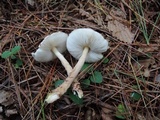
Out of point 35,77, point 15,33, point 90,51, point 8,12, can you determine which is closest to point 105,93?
point 90,51

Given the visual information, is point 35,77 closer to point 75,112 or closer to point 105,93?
point 75,112

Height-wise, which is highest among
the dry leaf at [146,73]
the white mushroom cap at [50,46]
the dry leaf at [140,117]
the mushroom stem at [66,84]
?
the white mushroom cap at [50,46]

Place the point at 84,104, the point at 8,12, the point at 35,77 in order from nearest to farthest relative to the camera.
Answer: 1. the point at 84,104
2. the point at 35,77
3. the point at 8,12

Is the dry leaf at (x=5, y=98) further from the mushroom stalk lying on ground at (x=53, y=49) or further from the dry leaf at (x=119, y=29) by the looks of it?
the dry leaf at (x=119, y=29)

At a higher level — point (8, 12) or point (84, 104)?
point (8, 12)

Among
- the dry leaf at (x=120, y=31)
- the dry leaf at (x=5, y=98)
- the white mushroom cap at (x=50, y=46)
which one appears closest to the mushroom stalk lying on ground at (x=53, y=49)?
the white mushroom cap at (x=50, y=46)

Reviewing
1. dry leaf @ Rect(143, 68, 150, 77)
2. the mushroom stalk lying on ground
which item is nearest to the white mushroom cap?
the mushroom stalk lying on ground

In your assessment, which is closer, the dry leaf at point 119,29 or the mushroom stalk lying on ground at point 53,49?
the mushroom stalk lying on ground at point 53,49
